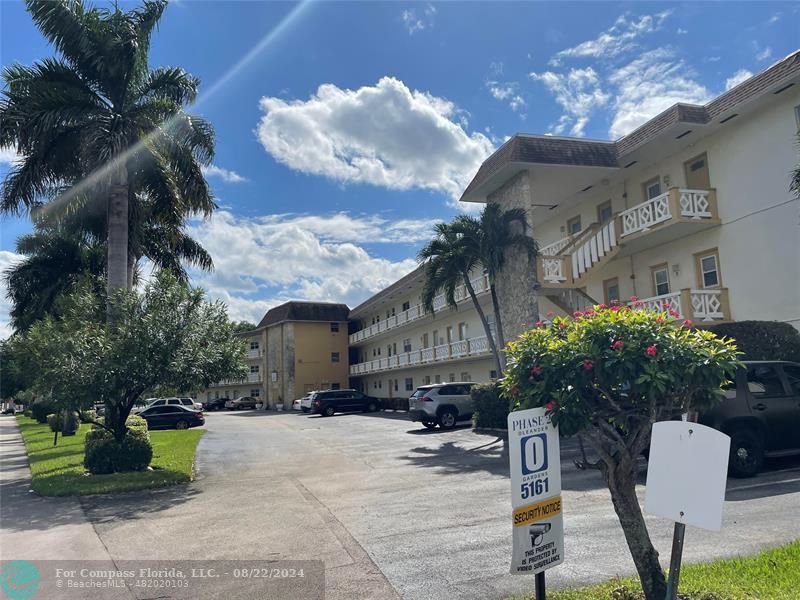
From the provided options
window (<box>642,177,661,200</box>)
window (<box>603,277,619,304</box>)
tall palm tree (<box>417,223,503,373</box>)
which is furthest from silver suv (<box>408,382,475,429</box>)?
window (<box>642,177,661,200</box>)

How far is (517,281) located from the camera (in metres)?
22.9

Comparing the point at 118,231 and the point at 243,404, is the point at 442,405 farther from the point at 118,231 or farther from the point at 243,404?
the point at 243,404

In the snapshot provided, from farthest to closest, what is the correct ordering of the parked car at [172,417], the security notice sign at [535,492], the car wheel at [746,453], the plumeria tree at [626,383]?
the parked car at [172,417] < the car wheel at [746,453] < the plumeria tree at [626,383] < the security notice sign at [535,492]

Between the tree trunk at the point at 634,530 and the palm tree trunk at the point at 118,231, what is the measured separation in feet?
45.8

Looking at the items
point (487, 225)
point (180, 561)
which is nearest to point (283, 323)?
point (487, 225)

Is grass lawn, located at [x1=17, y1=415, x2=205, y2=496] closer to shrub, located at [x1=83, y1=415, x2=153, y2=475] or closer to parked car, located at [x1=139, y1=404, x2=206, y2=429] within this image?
shrub, located at [x1=83, y1=415, x2=153, y2=475]

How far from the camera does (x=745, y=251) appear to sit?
17.0m

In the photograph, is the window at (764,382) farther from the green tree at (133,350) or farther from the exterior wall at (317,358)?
the exterior wall at (317,358)

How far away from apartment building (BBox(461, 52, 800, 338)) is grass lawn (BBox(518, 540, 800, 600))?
40.0ft

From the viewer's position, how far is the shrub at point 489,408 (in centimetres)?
2048

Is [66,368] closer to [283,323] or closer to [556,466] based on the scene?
[556,466]

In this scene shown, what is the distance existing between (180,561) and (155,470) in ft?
25.4

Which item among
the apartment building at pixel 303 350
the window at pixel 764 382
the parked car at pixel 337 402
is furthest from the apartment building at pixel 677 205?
the apartment building at pixel 303 350

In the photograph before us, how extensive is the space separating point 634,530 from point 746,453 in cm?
684
